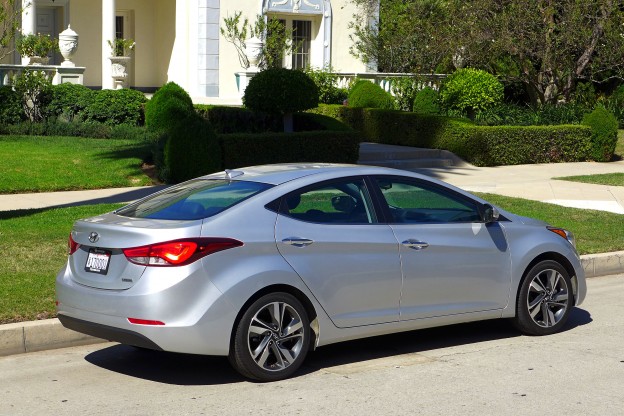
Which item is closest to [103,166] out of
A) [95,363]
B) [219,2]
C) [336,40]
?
[95,363]

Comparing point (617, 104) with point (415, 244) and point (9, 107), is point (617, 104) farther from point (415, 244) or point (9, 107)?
point (415, 244)

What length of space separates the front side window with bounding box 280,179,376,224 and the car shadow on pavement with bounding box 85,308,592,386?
42.8 inches

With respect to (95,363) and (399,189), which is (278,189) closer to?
(399,189)

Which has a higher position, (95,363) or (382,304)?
(382,304)

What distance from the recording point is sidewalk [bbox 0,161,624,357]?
Answer: 25.2ft

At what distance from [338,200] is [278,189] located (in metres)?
0.52

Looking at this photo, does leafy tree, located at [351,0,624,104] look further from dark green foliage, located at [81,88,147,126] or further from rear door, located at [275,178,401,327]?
rear door, located at [275,178,401,327]

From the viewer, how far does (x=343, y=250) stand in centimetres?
706

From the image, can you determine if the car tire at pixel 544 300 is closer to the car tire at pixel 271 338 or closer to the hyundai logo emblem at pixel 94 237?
the car tire at pixel 271 338

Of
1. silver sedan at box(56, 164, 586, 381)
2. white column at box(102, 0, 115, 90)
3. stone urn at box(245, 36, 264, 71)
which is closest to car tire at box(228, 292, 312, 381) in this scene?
silver sedan at box(56, 164, 586, 381)

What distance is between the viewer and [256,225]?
6.80m

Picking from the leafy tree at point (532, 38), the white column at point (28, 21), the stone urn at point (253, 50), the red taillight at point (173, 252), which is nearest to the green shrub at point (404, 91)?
the leafy tree at point (532, 38)

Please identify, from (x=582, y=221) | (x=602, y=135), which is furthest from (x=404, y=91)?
(x=582, y=221)

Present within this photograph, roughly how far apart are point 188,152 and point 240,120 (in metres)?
4.32
